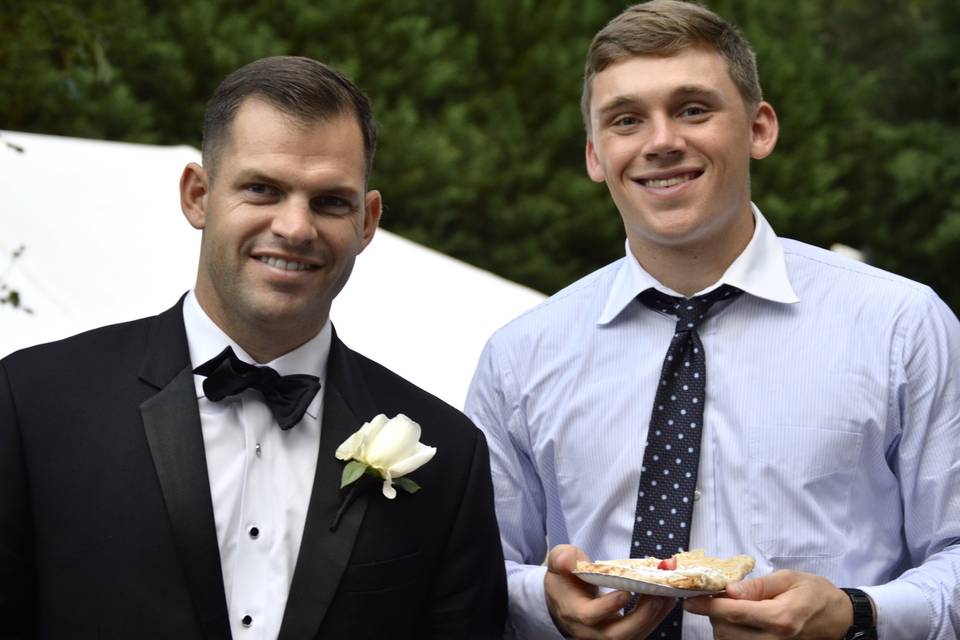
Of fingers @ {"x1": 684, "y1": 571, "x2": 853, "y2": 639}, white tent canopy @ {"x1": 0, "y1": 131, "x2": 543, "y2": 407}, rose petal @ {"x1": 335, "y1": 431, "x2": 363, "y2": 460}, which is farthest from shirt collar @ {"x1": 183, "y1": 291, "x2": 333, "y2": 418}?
white tent canopy @ {"x1": 0, "y1": 131, "x2": 543, "y2": 407}

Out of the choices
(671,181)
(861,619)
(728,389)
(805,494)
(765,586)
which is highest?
(671,181)

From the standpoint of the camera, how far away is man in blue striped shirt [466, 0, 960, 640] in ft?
10.7

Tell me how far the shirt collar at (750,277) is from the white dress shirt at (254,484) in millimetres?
901

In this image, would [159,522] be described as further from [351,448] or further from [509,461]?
[509,461]

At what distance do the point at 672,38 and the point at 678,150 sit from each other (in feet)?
0.95

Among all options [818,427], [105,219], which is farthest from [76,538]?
[105,219]

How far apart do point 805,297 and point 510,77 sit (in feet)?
57.9

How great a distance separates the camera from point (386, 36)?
19.1 m

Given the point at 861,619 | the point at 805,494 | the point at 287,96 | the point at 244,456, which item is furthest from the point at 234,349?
the point at 861,619

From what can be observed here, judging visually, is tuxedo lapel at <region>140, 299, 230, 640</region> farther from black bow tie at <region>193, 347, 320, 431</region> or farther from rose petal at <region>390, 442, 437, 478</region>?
rose petal at <region>390, 442, 437, 478</region>

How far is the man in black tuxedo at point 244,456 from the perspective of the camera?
273cm

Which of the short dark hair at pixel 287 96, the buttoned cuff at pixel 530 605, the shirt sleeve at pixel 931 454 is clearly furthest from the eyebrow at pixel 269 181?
the shirt sleeve at pixel 931 454

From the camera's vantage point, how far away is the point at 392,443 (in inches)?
114

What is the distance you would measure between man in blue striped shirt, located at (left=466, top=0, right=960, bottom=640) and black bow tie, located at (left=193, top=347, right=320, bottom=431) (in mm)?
692
